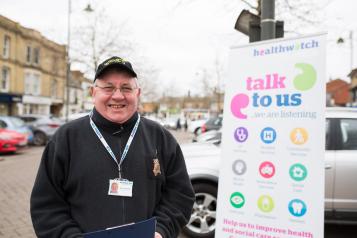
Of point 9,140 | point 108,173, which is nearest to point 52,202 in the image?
point 108,173

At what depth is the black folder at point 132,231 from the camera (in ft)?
5.82

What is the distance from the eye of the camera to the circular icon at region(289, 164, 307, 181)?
10.5 feet

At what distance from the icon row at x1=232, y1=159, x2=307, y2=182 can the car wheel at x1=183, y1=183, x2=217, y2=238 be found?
1.29 meters

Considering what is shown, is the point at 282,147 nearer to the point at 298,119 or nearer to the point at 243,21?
the point at 298,119

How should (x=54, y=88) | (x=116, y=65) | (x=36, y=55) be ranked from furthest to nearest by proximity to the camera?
1. (x=54, y=88)
2. (x=36, y=55)
3. (x=116, y=65)

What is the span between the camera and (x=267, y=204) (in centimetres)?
341

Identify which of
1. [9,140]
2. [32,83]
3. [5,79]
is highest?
[32,83]

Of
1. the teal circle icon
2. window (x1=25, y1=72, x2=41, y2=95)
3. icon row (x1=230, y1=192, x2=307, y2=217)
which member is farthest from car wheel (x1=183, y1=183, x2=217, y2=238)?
window (x1=25, y1=72, x2=41, y2=95)

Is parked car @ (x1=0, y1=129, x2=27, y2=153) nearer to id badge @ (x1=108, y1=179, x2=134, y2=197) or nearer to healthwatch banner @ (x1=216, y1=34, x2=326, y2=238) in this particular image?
healthwatch banner @ (x1=216, y1=34, x2=326, y2=238)

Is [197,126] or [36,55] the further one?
[36,55]

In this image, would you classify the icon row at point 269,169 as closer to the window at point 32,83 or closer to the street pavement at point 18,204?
the street pavement at point 18,204

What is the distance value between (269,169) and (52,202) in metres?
2.10

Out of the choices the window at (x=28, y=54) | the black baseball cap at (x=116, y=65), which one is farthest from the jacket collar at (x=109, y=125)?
the window at (x=28, y=54)

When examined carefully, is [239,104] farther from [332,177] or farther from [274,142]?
[332,177]
